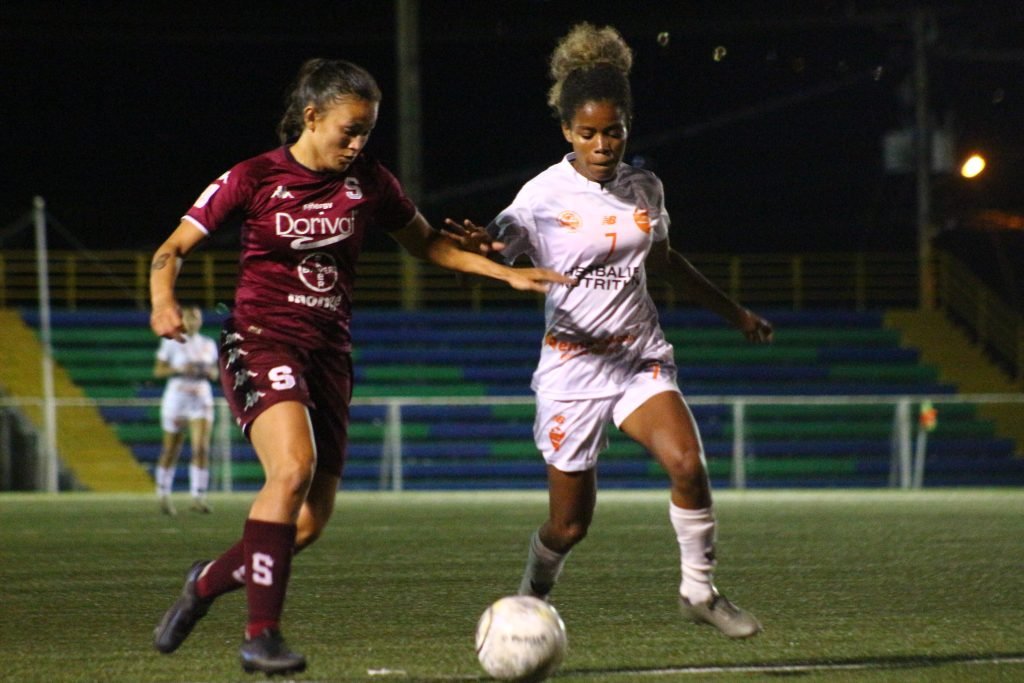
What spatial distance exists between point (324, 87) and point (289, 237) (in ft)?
1.63

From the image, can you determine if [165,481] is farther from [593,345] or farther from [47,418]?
[593,345]

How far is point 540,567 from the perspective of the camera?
20.5 ft

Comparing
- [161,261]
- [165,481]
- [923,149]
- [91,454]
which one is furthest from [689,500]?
[923,149]

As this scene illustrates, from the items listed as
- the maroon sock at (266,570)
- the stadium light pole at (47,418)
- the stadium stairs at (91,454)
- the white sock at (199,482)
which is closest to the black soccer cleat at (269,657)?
the maroon sock at (266,570)

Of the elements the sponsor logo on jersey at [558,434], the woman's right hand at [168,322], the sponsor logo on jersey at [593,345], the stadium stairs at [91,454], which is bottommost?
the stadium stairs at [91,454]

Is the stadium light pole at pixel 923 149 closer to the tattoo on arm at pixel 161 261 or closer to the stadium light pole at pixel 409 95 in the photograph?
the stadium light pole at pixel 409 95

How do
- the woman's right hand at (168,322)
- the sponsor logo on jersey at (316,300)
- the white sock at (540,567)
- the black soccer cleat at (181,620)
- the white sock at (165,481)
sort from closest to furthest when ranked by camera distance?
the woman's right hand at (168,322) → the sponsor logo on jersey at (316,300) → the black soccer cleat at (181,620) → the white sock at (540,567) → the white sock at (165,481)

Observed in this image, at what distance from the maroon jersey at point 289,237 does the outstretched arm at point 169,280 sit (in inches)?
2.6

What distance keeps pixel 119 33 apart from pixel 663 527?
25.1 m

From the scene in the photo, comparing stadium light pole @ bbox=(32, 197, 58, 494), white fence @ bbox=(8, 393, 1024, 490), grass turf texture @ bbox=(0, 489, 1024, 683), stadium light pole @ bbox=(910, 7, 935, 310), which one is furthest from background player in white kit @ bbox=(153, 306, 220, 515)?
stadium light pole @ bbox=(910, 7, 935, 310)

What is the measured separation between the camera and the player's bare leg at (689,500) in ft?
19.0

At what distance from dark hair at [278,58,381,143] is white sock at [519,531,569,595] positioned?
5.85ft

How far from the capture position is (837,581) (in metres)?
8.26

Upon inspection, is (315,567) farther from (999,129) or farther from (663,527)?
(999,129)
